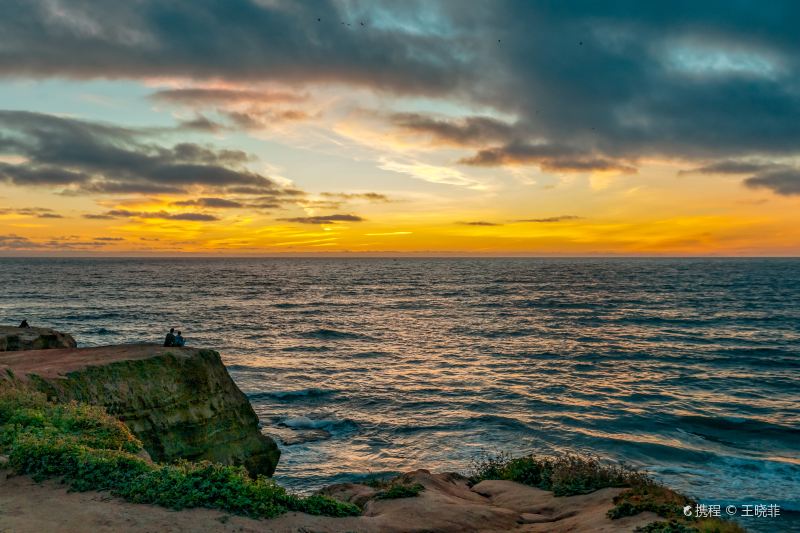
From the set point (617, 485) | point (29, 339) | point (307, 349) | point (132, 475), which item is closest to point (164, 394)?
point (132, 475)

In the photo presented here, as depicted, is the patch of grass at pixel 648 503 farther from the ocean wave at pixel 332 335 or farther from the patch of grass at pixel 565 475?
the ocean wave at pixel 332 335

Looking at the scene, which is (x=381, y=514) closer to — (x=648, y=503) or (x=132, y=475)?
(x=132, y=475)

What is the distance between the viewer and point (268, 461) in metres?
18.8

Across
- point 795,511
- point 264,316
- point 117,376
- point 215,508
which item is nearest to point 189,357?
point 117,376

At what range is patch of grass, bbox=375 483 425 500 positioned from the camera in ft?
41.2

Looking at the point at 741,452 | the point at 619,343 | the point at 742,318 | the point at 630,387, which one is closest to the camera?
the point at 741,452

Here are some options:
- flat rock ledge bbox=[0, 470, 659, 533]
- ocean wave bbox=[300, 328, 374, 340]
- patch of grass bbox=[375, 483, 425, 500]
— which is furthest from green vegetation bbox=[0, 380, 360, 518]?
ocean wave bbox=[300, 328, 374, 340]

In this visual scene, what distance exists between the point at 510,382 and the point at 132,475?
26.6 metres

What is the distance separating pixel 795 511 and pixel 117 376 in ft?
73.9

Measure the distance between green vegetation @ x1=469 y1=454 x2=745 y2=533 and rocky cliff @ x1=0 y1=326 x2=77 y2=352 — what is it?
19.4 metres

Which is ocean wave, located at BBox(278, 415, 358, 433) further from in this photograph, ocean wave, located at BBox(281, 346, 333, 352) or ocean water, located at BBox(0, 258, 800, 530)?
ocean wave, located at BBox(281, 346, 333, 352)

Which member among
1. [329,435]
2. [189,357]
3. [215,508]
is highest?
[189,357]

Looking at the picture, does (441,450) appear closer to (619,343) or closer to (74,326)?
(619,343)

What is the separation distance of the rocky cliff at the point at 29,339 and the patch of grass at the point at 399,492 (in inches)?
711
